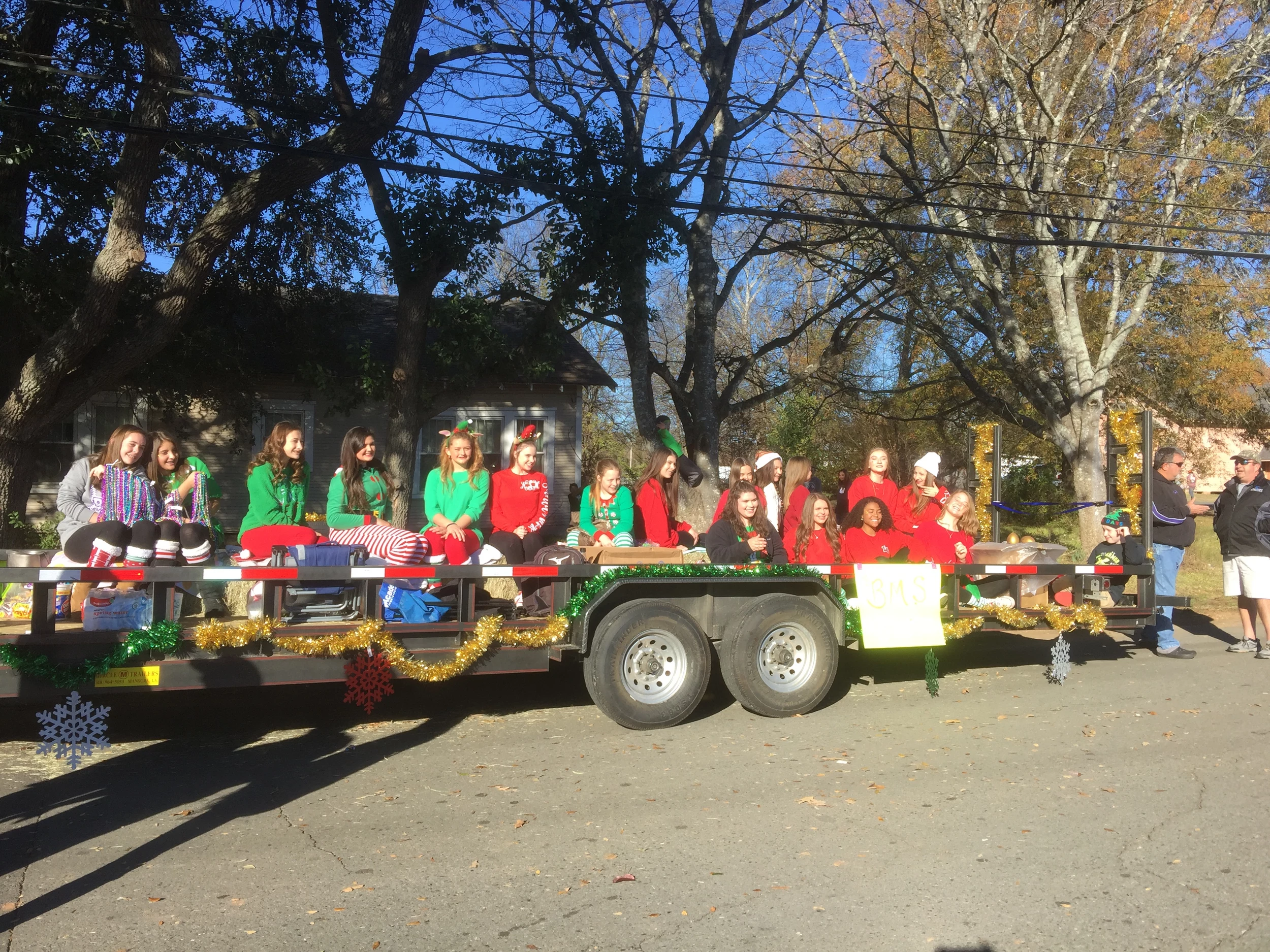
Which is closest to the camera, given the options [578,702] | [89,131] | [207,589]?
[207,589]

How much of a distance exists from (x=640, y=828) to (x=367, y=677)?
6.80 ft

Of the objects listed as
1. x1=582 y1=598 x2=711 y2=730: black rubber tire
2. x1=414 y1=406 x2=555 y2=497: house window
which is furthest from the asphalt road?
x1=414 y1=406 x2=555 y2=497: house window

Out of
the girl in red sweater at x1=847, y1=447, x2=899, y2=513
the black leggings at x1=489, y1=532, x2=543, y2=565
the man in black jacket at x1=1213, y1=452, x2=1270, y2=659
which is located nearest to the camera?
the black leggings at x1=489, y1=532, x2=543, y2=565

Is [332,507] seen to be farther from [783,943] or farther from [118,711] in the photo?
[783,943]

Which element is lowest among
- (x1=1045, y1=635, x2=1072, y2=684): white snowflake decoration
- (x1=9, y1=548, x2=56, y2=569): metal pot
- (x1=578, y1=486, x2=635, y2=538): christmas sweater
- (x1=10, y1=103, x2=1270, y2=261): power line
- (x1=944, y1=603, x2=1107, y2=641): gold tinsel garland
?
(x1=1045, y1=635, x2=1072, y2=684): white snowflake decoration

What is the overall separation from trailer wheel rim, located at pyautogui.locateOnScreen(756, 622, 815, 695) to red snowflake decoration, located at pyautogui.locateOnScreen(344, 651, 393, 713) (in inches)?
101

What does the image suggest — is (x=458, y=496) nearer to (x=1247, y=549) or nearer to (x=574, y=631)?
(x=574, y=631)

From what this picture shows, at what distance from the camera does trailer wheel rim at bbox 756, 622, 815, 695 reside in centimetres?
714

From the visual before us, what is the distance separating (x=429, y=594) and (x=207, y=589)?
140cm

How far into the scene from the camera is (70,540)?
5.99 meters

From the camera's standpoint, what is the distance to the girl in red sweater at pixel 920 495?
9297mm

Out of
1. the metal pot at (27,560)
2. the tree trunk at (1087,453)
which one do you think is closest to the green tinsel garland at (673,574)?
the metal pot at (27,560)

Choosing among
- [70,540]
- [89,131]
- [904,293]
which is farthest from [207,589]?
[904,293]

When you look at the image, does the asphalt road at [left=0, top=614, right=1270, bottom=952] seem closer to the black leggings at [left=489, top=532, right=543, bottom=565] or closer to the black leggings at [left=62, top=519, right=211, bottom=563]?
the black leggings at [left=489, top=532, right=543, bottom=565]
